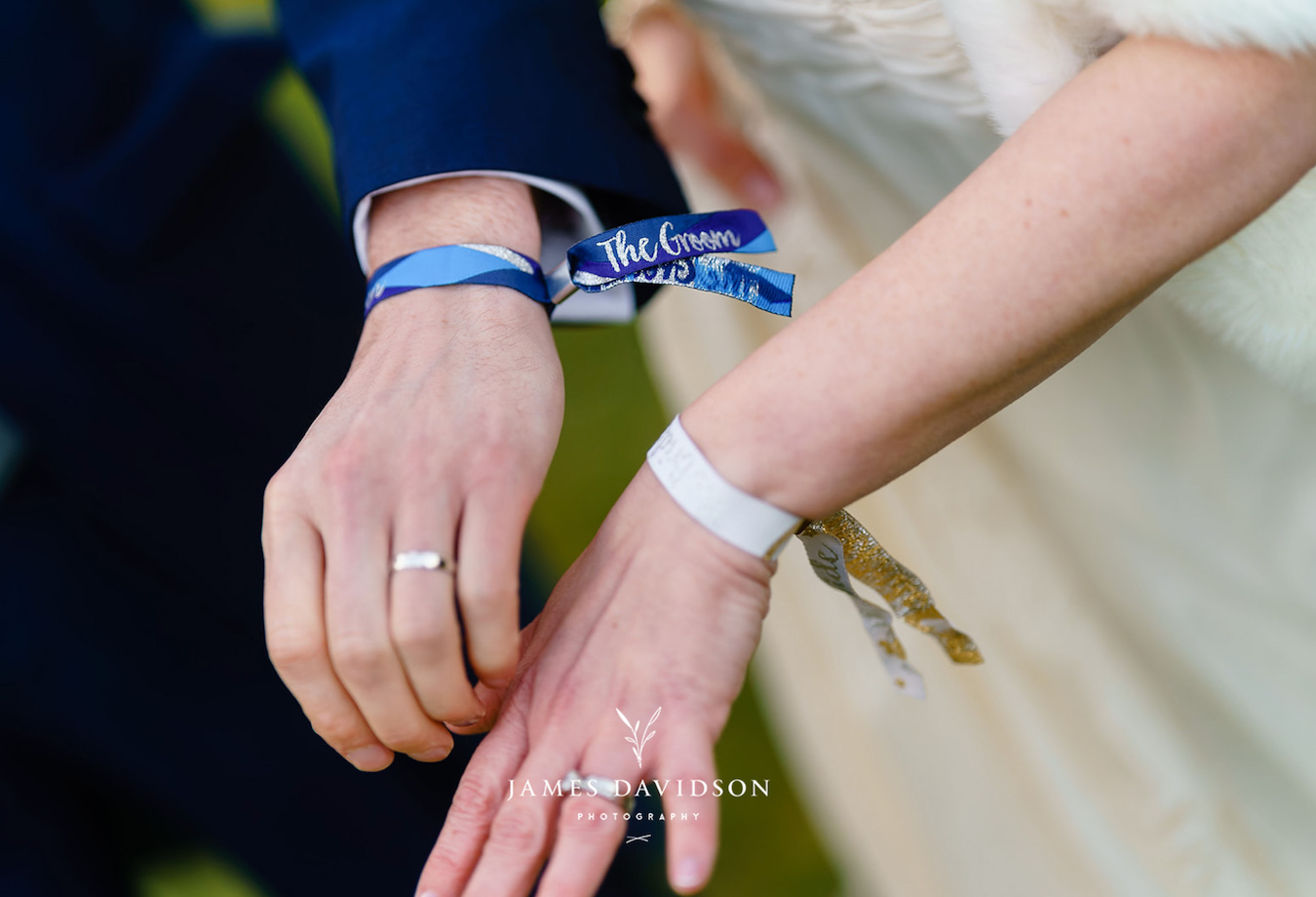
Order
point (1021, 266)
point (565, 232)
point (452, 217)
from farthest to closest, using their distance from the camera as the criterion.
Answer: point (565, 232) → point (452, 217) → point (1021, 266)

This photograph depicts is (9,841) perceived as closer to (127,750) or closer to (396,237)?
(127,750)

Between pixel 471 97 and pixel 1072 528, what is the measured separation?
2.98 ft

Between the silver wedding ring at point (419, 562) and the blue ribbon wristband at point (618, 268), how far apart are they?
0.26 metres

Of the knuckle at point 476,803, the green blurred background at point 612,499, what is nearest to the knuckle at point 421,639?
the knuckle at point 476,803

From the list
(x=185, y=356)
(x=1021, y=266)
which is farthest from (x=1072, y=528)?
(x=185, y=356)

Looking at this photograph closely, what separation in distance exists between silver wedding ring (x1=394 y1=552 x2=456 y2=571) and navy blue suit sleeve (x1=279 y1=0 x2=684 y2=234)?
14.4 inches

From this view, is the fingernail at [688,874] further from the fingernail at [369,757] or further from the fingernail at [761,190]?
the fingernail at [761,190]

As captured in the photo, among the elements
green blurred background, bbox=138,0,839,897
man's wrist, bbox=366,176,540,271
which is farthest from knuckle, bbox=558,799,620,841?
green blurred background, bbox=138,0,839,897

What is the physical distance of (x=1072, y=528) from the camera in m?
1.12

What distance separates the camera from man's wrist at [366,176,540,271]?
2.48 ft

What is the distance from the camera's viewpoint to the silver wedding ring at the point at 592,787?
1.88ft

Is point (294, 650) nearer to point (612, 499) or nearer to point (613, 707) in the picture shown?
point (613, 707)

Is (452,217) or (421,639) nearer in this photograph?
(421,639)

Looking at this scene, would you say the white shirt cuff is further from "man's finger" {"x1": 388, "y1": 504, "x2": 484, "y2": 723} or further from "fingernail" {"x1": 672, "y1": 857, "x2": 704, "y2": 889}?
"fingernail" {"x1": 672, "y1": 857, "x2": 704, "y2": 889}
